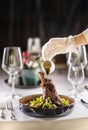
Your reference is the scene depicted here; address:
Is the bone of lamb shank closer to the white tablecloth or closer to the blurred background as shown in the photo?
the white tablecloth

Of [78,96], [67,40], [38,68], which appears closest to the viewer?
[67,40]

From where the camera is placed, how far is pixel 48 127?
1106 millimetres

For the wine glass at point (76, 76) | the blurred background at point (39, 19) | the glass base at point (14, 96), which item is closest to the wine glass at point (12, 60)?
the glass base at point (14, 96)

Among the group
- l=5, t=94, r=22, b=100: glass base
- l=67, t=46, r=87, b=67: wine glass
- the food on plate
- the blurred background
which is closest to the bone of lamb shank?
the food on plate

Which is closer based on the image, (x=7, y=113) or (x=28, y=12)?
(x=7, y=113)

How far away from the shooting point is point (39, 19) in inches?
164

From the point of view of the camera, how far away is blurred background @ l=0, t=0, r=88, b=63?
13.5 ft

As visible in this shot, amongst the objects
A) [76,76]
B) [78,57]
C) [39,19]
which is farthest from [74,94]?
[39,19]

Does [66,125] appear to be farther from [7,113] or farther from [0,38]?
[0,38]

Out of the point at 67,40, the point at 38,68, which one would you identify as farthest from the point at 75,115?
the point at 38,68

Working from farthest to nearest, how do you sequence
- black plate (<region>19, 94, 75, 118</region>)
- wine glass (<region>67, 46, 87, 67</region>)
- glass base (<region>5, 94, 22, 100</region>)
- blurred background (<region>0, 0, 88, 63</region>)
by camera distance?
blurred background (<region>0, 0, 88, 63</region>) < wine glass (<region>67, 46, 87, 67</region>) < glass base (<region>5, 94, 22, 100</region>) < black plate (<region>19, 94, 75, 118</region>)

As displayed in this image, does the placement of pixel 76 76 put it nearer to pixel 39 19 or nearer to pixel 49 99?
pixel 49 99

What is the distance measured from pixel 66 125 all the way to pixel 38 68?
2.09ft

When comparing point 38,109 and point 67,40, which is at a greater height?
point 67,40
